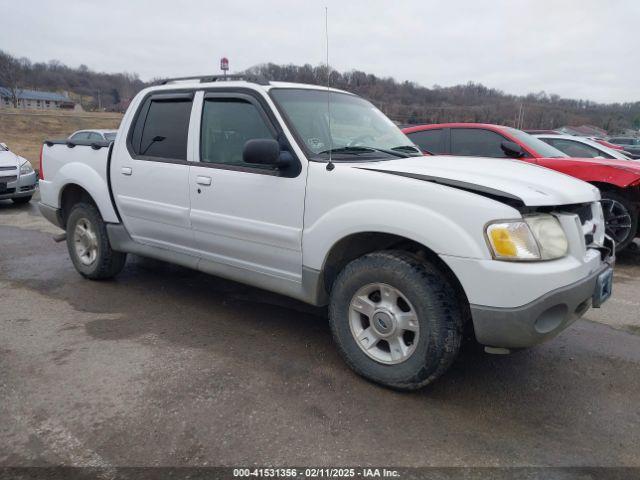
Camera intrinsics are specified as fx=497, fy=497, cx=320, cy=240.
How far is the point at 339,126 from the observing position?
147 inches

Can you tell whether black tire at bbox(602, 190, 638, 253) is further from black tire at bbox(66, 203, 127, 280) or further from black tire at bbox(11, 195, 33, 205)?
black tire at bbox(11, 195, 33, 205)

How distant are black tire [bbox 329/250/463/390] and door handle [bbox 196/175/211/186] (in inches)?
52.5

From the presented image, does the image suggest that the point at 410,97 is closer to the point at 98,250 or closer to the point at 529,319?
the point at 98,250

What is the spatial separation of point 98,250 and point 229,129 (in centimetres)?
211

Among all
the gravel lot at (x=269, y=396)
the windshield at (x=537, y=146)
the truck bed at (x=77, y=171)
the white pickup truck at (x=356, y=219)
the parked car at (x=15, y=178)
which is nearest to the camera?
the gravel lot at (x=269, y=396)

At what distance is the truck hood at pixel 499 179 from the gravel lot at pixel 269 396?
1.21 m

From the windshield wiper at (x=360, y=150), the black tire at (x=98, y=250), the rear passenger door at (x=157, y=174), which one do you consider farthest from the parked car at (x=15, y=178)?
the windshield wiper at (x=360, y=150)

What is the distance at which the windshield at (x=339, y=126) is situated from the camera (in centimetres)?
346

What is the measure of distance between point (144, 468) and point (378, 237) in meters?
1.81

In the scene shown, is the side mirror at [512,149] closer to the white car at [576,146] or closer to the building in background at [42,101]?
the white car at [576,146]

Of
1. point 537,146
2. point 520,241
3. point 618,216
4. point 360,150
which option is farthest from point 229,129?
point 618,216

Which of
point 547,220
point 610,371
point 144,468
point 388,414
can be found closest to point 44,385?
point 144,468

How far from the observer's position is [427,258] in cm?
303

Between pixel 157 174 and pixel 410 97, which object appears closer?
pixel 157 174
